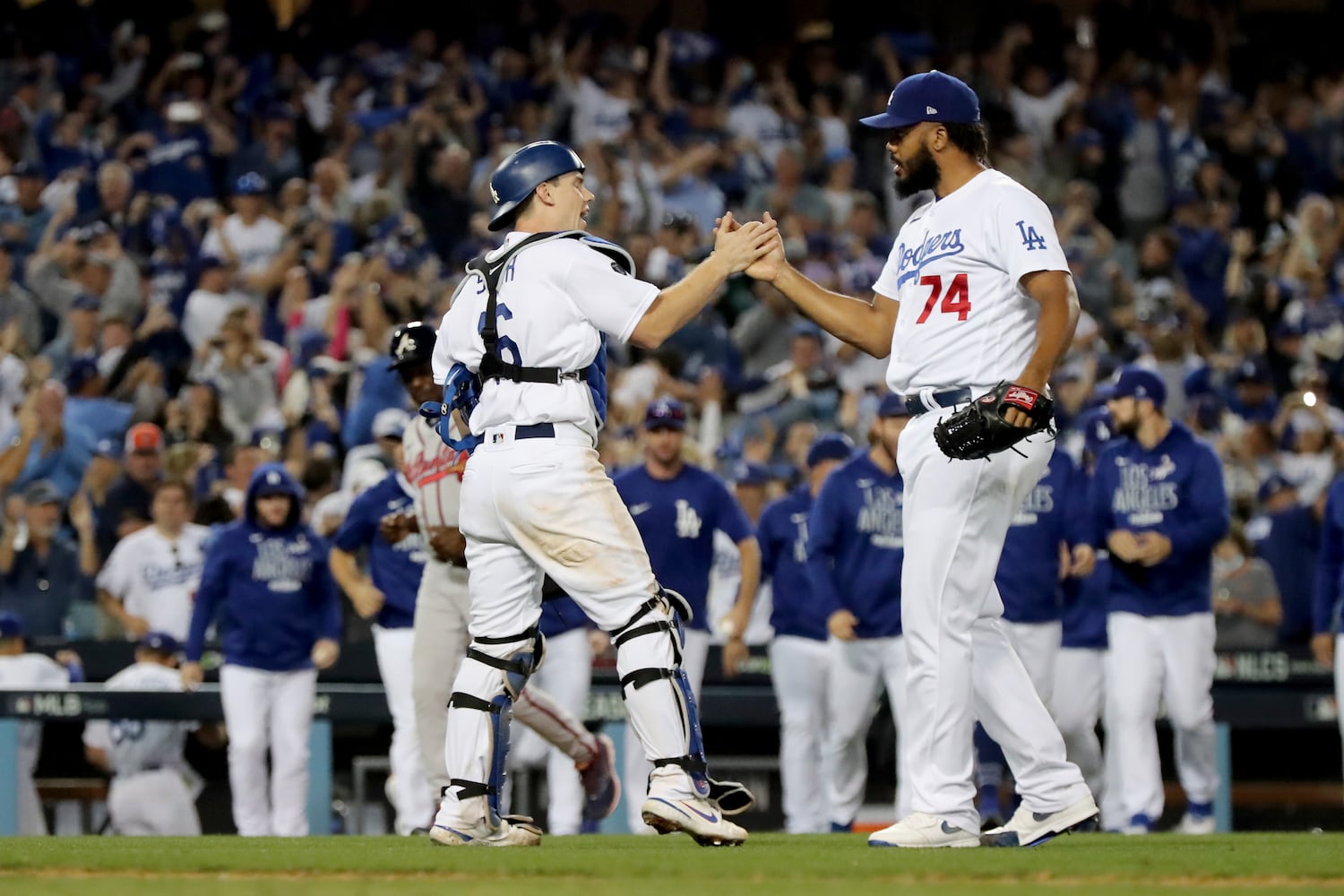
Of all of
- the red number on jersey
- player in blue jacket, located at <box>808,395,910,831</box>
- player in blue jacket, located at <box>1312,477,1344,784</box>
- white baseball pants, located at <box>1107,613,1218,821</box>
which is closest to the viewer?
the red number on jersey

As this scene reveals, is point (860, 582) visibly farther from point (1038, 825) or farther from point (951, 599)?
point (951, 599)

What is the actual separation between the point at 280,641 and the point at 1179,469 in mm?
4649

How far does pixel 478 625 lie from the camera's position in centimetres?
634

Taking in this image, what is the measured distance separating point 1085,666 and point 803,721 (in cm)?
159

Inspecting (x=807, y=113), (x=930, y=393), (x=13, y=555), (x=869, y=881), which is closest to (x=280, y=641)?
(x=13, y=555)

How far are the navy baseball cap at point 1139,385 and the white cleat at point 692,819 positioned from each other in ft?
A: 15.7

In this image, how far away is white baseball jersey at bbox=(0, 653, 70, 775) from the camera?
10.9 m

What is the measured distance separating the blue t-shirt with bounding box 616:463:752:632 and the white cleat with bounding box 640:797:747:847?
439cm

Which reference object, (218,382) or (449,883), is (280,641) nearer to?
(218,382)

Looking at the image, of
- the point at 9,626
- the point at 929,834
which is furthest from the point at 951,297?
the point at 9,626

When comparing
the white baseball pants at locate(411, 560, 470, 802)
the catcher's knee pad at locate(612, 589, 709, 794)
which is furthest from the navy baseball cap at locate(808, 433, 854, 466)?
the catcher's knee pad at locate(612, 589, 709, 794)

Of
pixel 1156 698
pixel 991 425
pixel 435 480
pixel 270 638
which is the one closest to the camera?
pixel 991 425

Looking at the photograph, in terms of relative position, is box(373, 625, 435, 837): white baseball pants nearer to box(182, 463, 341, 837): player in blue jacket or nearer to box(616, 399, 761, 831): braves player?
box(182, 463, 341, 837): player in blue jacket

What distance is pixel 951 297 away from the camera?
246 inches
